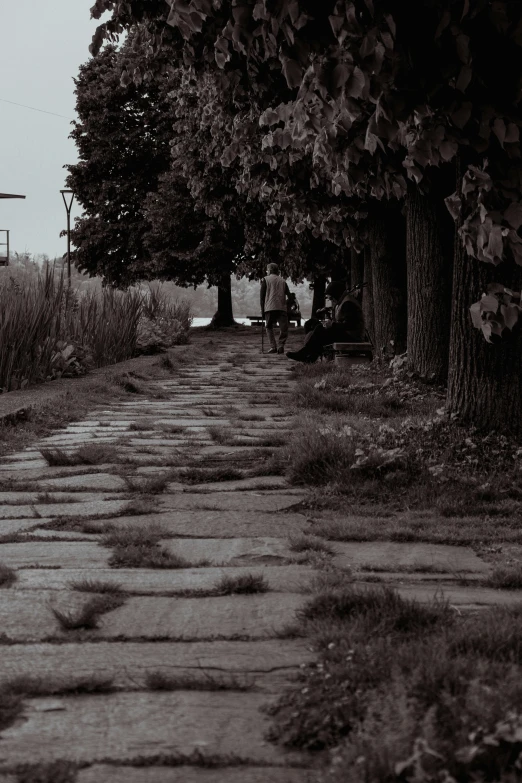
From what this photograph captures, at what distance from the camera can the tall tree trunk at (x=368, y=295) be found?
772 inches

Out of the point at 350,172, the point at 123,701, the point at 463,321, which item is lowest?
the point at 123,701

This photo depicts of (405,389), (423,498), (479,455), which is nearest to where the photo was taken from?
(423,498)

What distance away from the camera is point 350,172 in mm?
6965

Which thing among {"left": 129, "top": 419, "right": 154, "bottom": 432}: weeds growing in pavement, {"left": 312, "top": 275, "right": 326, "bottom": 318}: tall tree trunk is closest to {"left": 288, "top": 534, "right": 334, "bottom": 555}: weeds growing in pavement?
{"left": 129, "top": 419, "right": 154, "bottom": 432}: weeds growing in pavement

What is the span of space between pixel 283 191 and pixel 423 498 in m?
6.89

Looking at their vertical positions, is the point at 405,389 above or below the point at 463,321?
below

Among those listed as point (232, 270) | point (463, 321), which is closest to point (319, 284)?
point (232, 270)

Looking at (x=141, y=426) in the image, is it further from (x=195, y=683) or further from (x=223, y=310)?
(x=223, y=310)

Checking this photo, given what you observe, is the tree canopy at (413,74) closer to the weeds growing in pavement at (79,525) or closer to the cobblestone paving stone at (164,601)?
the cobblestone paving stone at (164,601)

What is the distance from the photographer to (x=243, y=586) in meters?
3.84

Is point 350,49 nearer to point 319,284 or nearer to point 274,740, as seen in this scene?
point 274,740

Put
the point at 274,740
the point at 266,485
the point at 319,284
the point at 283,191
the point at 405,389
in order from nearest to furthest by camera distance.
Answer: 1. the point at 274,740
2. the point at 266,485
3. the point at 405,389
4. the point at 283,191
5. the point at 319,284

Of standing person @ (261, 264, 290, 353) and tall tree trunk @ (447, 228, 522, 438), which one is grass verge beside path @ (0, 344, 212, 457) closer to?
tall tree trunk @ (447, 228, 522, 438)

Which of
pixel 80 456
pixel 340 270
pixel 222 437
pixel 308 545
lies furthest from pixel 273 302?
pixel 308 545
